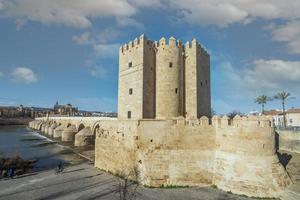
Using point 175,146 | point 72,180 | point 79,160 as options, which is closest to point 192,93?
point 175,146

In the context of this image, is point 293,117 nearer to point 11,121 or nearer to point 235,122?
point 235,122

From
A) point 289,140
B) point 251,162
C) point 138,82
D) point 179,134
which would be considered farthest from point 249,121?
point 289,140

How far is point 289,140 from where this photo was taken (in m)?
24.4

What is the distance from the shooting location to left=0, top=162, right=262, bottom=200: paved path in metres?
15.6

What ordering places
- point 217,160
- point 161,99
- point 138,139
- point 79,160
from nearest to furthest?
point 217,160, point 138,139, point 161,99, point 79,160

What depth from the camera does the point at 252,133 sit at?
15.8 m

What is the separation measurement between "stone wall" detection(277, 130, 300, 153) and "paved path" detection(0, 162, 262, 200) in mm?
12333

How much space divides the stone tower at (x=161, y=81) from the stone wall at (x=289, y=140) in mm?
9609

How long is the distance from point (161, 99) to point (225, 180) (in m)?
9.57

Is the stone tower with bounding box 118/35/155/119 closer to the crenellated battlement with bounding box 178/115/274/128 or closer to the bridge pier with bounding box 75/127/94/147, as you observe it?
the crenellated battlement with bounding box 178/115/274/128

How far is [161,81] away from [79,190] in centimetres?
1220

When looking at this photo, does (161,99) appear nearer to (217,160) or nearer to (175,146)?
(175,146)

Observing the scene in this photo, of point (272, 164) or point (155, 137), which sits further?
point (155, 137)

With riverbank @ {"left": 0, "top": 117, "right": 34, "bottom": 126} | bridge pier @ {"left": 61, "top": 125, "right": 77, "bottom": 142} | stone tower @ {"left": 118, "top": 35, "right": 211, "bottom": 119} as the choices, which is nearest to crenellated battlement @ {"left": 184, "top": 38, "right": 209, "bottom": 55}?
stone tower @ {"left": 118, "top": 35, "right": 211, "bottom": 119}
